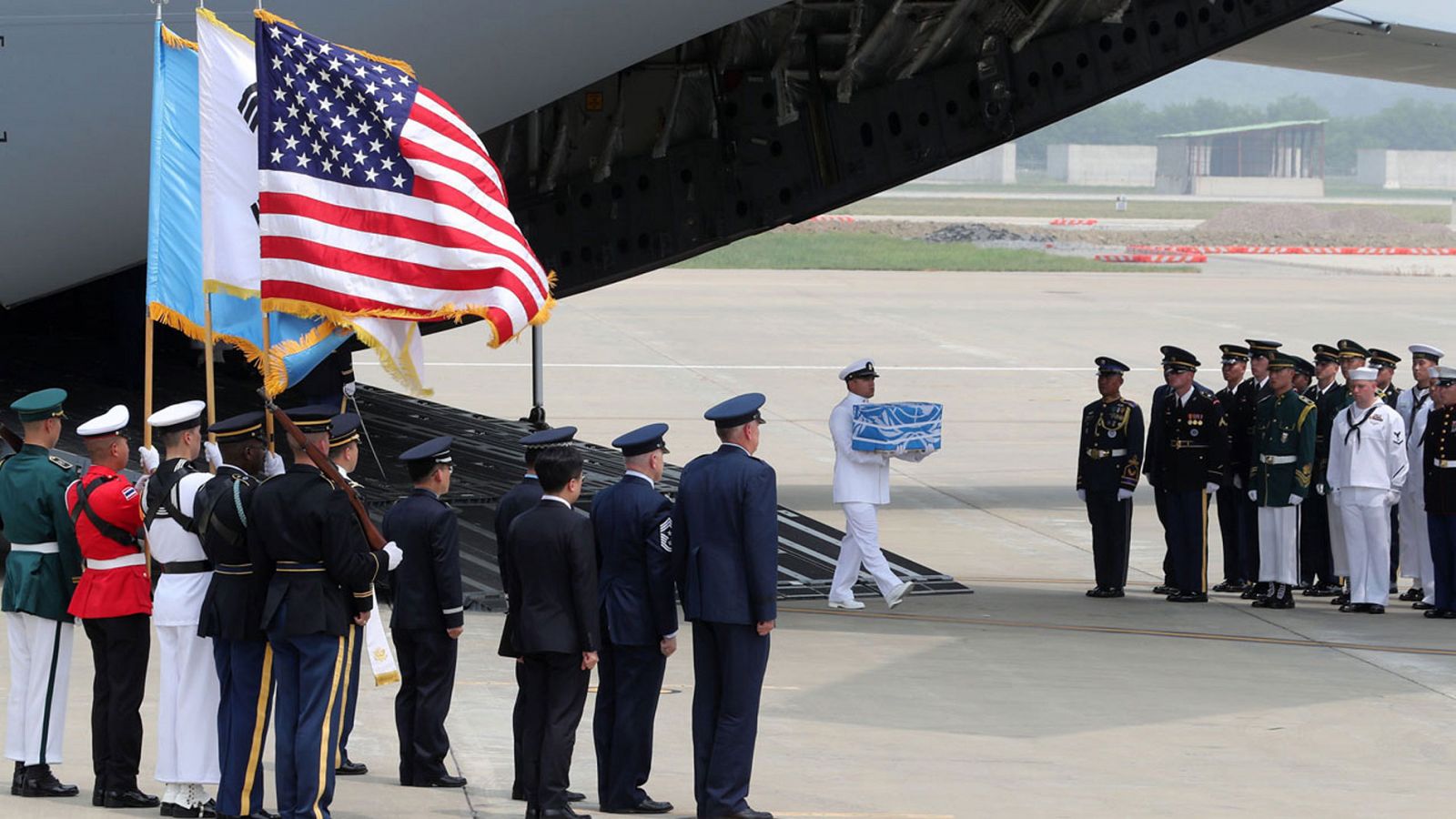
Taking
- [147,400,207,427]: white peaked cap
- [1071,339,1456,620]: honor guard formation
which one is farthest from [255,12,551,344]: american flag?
[1071,339,1456,620]: honor guard formation

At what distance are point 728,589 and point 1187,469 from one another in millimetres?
6420

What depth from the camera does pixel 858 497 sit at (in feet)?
39.3

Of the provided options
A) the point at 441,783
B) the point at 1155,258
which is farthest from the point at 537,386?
the point at 1155,258

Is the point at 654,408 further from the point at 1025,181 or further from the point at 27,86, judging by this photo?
the point at 1025,181

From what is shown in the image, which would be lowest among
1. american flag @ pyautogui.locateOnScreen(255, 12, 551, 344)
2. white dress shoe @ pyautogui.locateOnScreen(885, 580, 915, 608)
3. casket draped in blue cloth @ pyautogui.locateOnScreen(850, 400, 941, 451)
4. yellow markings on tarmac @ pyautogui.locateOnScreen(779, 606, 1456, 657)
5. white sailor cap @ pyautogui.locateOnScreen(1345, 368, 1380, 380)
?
yellow markings on tarmac @ pyautogui.locateOnScreen(779, 606, 1456, 657)

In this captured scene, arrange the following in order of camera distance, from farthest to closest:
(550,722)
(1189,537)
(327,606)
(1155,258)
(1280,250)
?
(1280,250), (1155,258), (1189,537), (550,722), (327,606)

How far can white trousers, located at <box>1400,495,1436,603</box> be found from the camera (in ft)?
42.0

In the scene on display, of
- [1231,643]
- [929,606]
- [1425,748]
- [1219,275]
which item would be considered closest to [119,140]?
[929,606]

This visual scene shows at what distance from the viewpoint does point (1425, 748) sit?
8.68 m

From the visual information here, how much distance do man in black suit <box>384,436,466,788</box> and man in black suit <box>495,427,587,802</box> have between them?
0.79 ft

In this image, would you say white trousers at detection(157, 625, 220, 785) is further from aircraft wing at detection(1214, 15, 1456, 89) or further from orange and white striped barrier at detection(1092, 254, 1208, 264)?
orange and white striped barrier at detection(1092, 254, 1208, 264)

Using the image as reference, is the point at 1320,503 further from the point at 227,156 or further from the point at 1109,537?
the point at 227,156

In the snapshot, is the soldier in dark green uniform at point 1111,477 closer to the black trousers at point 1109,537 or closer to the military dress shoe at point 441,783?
the black trousers at point 1109,537

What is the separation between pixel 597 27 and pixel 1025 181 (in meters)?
180
